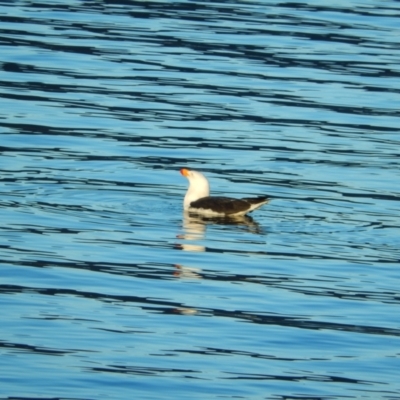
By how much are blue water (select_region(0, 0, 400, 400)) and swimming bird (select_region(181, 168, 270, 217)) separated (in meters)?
0.18

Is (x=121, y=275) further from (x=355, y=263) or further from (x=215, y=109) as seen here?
(x=215, y=109)

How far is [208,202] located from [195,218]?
1.03 ft

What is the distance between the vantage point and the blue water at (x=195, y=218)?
1255 centimetres

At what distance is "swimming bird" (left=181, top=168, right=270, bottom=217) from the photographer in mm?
19047

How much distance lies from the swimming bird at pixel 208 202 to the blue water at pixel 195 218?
183 mm

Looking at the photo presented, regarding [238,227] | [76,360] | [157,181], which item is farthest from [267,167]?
[76,360]

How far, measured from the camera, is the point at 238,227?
19.0m

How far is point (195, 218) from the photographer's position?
19516 millimetres

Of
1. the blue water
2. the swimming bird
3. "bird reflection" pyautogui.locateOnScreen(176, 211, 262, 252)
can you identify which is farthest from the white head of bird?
the blue water

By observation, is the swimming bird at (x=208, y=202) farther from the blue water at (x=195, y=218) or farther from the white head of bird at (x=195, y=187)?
the blue water at (x=195, y=218)

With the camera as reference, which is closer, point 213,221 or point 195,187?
point 213,221

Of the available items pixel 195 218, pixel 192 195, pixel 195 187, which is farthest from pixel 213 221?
pixel 195 187

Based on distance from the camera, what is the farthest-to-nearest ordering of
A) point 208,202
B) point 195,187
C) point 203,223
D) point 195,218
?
point 195,187 < point 208,202 < point 195,218 < point 203,223

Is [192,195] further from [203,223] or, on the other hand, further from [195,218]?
[203,223]
